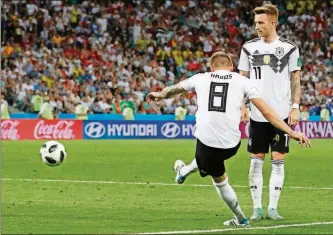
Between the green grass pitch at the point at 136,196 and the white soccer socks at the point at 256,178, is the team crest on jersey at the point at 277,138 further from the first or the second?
the green grass pitch at the point at 136,196

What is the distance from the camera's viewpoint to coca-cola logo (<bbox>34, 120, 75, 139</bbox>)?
111 feet

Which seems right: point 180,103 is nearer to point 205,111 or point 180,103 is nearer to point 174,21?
point 174,21

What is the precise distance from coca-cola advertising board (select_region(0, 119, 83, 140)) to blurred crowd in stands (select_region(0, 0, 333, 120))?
1231mm

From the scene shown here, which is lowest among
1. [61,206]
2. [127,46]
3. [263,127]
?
[61,206]

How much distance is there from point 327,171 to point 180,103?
18.5m

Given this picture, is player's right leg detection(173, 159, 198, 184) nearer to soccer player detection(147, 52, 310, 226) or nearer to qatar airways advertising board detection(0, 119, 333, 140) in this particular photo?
soccer player detection(147, 52, 310, 226)

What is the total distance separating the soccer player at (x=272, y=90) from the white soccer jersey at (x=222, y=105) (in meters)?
1.45

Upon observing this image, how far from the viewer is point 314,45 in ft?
148

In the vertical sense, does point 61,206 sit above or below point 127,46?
below

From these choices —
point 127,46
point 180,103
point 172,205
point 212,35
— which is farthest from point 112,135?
point 172,205

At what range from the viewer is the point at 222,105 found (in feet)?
34.0

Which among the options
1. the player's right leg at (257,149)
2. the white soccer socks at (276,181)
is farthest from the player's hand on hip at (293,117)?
the white soccer socks at (276,181)

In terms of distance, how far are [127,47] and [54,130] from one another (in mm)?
8775

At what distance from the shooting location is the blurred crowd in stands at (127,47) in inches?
1453
